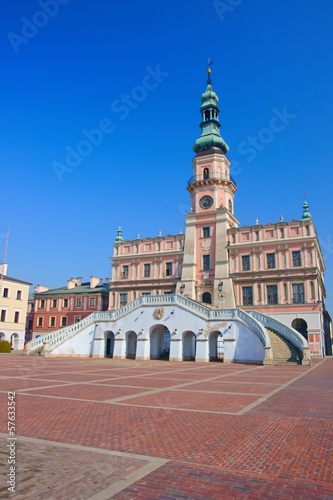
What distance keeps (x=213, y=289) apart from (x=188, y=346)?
37.1 ft

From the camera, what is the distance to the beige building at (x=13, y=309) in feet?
188

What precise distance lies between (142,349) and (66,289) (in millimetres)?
31767

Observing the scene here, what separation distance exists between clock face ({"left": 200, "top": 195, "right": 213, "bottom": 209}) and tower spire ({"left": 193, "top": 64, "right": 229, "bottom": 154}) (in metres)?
7.54

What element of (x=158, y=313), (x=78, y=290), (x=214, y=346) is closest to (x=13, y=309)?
(x=78, y=290)

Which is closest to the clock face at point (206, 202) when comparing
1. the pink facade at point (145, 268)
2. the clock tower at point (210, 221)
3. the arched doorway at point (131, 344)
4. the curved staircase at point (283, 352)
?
Answer: the clock tower at point (210, 221)

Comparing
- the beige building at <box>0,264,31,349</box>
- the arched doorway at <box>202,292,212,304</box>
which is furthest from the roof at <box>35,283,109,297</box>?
the arched doorway at <box>202,292,212,304</box>

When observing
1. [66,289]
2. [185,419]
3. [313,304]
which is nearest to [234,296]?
[313,304]

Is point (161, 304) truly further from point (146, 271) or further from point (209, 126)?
point (209, 126)

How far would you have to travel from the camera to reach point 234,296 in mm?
47625

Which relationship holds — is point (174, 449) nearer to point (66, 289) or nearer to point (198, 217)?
point (198, 217)

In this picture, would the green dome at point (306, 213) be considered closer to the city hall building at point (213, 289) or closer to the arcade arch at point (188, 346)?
the city hall building at point (213, 289)

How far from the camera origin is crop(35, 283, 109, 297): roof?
62.3 metres

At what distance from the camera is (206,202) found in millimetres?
52438

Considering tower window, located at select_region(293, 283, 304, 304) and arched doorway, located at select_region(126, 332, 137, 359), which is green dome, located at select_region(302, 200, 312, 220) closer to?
tower window, located at select_region(293, 283, 304, 304)
